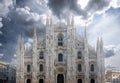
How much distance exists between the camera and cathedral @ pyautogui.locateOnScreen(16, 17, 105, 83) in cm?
5591

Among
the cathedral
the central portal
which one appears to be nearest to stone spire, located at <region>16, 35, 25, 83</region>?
the cathedral

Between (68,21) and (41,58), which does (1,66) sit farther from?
(68,21)

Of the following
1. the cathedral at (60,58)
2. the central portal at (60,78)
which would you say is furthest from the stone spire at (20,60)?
the central portal at (60,78)

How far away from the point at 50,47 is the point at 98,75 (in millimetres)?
11206

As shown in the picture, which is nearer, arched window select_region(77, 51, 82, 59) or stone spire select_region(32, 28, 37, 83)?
stone spire select_region(32, 28, 37, 83)

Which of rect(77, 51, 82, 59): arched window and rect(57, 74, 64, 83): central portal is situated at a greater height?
rect(77, 51, 82, 59): arched window

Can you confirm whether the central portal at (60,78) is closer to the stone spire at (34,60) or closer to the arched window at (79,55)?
the stone spire at (34,60)

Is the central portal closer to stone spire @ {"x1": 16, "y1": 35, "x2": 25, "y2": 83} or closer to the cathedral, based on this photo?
the cathedral

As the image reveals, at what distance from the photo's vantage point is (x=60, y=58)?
5744cm

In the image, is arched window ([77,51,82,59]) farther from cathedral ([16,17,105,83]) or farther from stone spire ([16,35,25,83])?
stone spire ([16,35,25,83])

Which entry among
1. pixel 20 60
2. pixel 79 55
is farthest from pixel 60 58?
pixel 20 60

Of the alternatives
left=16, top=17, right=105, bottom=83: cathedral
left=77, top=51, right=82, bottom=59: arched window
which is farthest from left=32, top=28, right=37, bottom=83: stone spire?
left=77, top=51, right=82, bottom=59: arched window

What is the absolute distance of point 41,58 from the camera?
57375mm

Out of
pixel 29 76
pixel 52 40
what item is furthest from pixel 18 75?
pixel 52 40
